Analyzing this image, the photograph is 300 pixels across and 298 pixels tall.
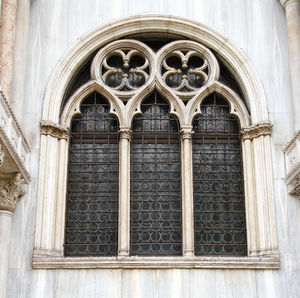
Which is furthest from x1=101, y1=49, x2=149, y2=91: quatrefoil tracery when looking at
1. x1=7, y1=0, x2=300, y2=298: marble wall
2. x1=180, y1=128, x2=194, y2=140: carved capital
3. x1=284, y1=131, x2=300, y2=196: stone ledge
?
x1=284, y1=131, x2=300, y2=196: stone ledge

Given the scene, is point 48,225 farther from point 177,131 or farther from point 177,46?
point 177,46

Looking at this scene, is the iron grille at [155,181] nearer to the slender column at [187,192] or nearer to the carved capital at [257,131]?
the slender column at [187,192]

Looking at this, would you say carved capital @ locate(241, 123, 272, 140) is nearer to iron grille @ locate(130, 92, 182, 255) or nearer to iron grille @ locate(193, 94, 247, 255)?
iron grille @ locate(193, 94, 247, 255)

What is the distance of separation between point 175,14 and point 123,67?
165 cm

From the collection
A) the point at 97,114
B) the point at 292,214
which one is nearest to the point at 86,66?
the point at 97,114

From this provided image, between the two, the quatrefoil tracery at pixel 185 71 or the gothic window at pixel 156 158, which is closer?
the gothic window at pixel 156 158

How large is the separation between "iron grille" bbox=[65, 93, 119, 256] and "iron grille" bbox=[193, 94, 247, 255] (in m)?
1.72

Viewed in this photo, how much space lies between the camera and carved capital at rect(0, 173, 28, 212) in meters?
13.2

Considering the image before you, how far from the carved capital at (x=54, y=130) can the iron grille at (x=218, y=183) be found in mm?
2743

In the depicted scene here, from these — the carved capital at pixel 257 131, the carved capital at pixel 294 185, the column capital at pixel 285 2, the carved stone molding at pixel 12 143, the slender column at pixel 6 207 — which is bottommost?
the slender column at pixel 6 207

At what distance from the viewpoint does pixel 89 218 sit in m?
14.3

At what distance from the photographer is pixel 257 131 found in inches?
570

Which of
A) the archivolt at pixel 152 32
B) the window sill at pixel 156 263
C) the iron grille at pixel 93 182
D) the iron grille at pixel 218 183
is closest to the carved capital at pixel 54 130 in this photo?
the archivolt at pixel 152 32

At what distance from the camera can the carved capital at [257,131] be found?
47.3ft
